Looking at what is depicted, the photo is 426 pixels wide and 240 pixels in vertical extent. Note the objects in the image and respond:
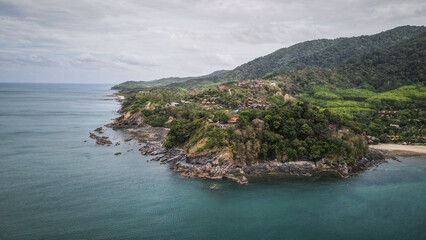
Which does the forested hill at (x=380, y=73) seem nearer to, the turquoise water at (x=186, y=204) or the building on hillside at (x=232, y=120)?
the turquoise water at (x=186, y=204)

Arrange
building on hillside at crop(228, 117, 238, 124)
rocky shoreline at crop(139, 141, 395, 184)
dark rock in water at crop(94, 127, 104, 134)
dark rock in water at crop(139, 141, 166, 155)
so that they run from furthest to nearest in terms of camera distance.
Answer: dark rock in water at crop(94, 127, 104, 134)
dark rock in water at crop(139, 141, 166, 155)
building on hillside at crop(228, 117, 238, 124)
rocky shoreline at crop(139, 141, 395, 184)

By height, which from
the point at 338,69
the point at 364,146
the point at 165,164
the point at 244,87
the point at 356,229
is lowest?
the point at 356,229

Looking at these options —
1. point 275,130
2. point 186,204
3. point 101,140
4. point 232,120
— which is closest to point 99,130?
point 101,140

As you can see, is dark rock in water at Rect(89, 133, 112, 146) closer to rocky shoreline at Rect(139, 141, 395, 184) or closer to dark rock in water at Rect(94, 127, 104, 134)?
dark rock in water at Rect(94, 127, 104, 134)

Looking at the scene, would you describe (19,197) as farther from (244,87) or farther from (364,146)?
(244,87)

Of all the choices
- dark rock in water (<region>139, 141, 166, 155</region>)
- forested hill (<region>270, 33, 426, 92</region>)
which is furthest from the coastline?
forested hill (<region>270, 33, 426, 92</region>)

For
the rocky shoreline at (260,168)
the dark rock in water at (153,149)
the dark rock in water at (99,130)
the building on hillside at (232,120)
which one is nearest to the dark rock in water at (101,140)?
the dark rock in water at (99,130)

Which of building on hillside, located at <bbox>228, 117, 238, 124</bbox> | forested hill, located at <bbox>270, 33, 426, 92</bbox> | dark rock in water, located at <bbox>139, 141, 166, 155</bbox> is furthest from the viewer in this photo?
forested hill, located at <bbox>270, 33, 426, 92</bbox>

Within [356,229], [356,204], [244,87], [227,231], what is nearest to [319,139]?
[356,204]
